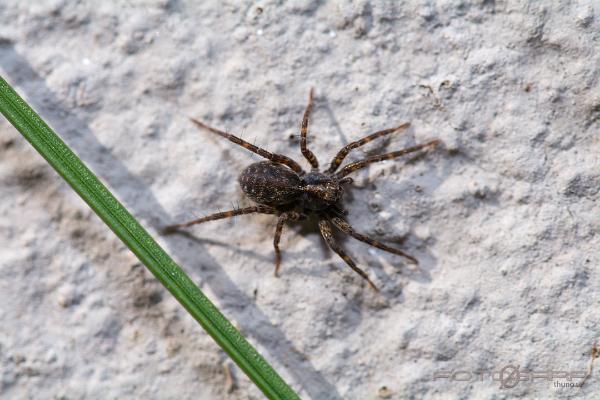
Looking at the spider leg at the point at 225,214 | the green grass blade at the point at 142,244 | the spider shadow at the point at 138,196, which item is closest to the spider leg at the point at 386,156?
the spider leg at the point at 225,214

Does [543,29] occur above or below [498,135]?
above

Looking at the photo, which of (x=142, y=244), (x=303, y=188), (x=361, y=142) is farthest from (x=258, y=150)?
(x=142, y=244)

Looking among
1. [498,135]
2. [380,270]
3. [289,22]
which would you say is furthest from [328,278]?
[289,22]

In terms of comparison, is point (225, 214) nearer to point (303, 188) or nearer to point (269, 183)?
point (269, 183)

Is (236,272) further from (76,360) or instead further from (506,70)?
(506,70)

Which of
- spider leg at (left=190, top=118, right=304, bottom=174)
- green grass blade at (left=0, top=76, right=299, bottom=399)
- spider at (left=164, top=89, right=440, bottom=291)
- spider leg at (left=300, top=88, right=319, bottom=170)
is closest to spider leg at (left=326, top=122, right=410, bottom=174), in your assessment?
spider at (left=164, top=89, right=440, bottom=291)

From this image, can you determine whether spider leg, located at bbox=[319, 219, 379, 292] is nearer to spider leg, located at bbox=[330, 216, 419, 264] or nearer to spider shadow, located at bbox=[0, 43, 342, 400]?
spider leg, located at bbox=[330, 216, 419, 264]
